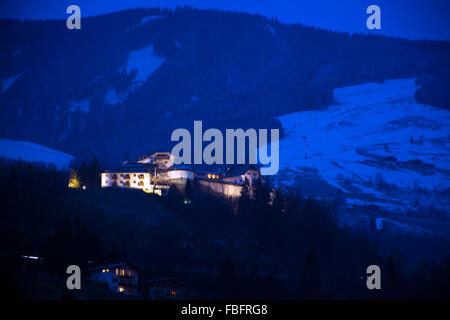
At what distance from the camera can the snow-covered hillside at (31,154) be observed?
157 meters

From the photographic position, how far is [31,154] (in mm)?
163875

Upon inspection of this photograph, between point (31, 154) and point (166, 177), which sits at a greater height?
point (31, 154)

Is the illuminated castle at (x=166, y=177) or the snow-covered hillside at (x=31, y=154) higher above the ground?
the snow-covered hillside at (x=31, y=154)

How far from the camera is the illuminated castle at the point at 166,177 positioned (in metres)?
128

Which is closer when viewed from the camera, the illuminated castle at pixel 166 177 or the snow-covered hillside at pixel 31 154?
the illuminated castle at pixel 166 177

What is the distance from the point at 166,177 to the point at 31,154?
4449 cm

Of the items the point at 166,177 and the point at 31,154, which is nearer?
the point at 166,177

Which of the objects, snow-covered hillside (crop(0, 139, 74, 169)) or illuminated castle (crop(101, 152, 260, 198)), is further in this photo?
snow-covered hillside (crop(0, 139, 74, 169))

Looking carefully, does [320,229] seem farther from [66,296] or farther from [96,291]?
[66,296]

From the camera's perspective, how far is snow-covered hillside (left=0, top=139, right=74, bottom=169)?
157250 mm

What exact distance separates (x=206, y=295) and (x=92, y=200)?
28903 millimetres

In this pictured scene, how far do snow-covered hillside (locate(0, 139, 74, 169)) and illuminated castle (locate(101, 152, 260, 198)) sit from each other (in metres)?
27.6

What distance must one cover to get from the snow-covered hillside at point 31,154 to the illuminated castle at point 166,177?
90.6 ft
